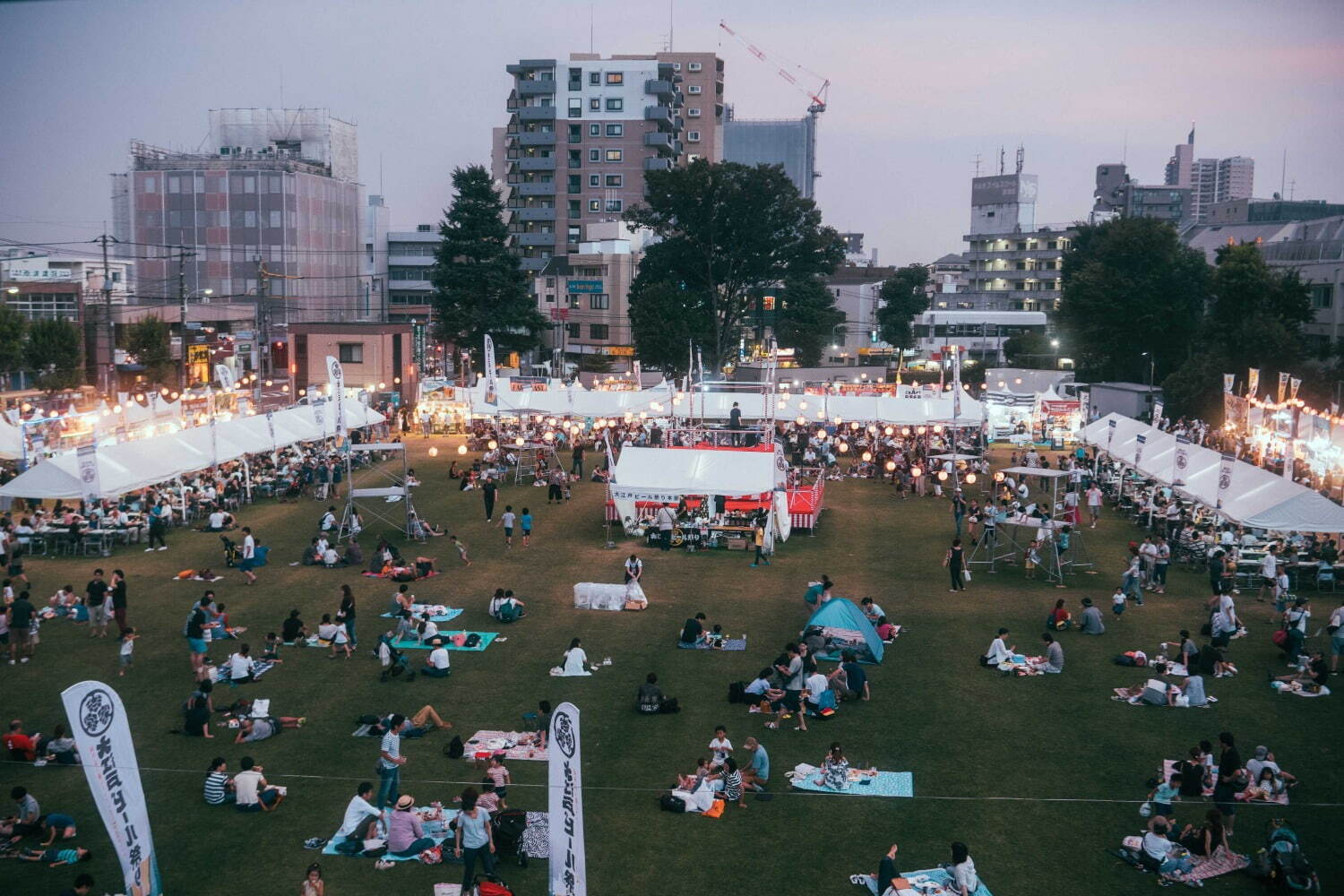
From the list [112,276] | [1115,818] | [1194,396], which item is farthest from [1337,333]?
[112,276]

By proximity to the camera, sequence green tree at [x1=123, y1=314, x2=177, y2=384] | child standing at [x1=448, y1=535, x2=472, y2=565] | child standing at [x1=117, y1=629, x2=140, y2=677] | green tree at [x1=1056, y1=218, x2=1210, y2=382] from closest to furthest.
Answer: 1. child standing at [x1=117, y1=629, x2=140, y2=677]
2. child standing at [x1=448, y1=535, x2=472, y2=565]
3. green tree at [x1=123, y1=314, x2=177, y2=384]
4. green tree at [x1=1056, y1=218, x2=1210, y2=382]

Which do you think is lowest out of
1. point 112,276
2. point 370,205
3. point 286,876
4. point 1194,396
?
point 286,876

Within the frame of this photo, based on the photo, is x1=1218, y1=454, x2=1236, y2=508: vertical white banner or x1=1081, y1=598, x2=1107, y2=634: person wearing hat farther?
x1=1218, y1=454, x2=1236, y2=508: vertical white banner

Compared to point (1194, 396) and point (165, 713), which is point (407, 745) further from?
point (1194, 396)

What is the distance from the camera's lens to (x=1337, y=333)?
53094mm

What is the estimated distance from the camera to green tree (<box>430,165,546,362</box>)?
64000 millimetres

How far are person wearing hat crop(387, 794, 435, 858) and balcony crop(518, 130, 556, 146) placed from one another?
280 ft

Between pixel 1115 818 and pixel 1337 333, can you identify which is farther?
pixel 1337 333

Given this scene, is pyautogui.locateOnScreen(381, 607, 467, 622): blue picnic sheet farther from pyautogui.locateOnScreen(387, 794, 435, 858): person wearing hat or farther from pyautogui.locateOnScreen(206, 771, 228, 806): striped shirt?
pyautogui.locateOnScreen(387, 794, 435, 858): person wearing hat

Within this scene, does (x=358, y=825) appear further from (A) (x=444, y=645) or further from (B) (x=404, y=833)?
(A) (x=444, y=645)

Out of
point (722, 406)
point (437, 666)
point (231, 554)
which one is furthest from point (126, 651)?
point (722, 406)

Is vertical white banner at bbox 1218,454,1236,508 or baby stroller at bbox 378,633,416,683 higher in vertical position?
vertical white banner at bbox 1218,454,1236,508

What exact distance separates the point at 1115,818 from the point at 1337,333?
50770mm

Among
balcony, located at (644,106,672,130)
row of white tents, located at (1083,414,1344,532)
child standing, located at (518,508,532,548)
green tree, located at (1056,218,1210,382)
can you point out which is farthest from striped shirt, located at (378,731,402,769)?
balcony, located at (644,106,672,130)
